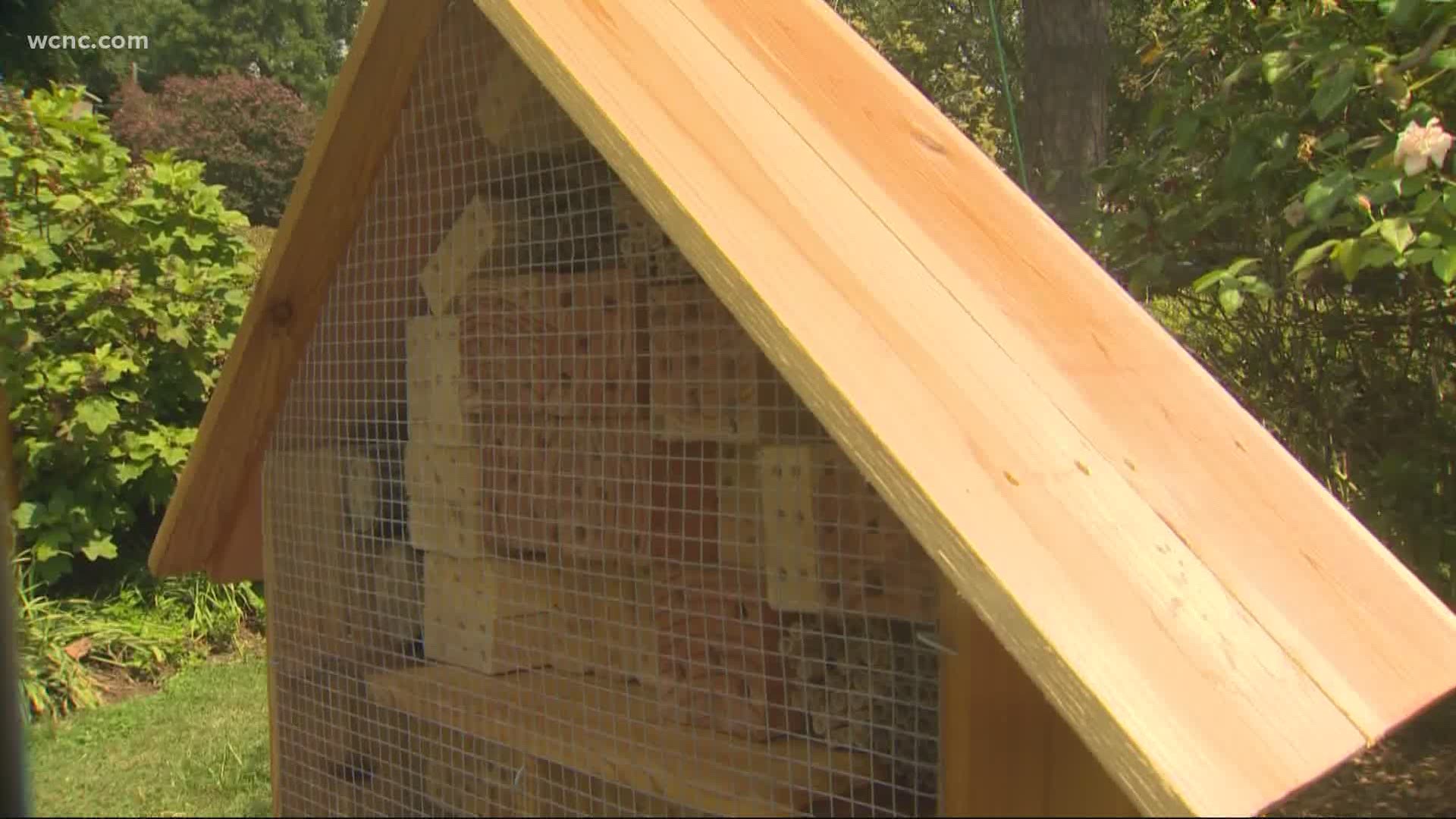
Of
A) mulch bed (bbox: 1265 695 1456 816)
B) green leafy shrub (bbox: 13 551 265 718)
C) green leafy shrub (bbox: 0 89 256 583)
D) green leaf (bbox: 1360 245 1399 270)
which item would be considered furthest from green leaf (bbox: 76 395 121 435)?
green leaf (bbox: 1360 245 1399 270)

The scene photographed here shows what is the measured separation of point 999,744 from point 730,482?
2.16 feet

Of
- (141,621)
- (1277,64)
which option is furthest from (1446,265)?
(141,621)

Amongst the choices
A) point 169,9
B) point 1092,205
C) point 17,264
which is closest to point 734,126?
point 1092,205

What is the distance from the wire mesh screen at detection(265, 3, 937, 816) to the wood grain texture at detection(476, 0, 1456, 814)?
242mm

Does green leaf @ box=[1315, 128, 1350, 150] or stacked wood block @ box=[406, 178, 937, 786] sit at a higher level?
green leaf @ box=[1315, 128, 1350, 150]

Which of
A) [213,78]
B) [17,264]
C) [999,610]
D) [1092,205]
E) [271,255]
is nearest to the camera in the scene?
[999,610]

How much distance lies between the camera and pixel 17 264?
15.5ft

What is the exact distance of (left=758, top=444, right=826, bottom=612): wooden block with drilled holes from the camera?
1515 mm

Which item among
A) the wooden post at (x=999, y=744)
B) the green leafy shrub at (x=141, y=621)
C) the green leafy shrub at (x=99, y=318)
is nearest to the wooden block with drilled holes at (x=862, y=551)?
the wooden post at (x=999, y=744)

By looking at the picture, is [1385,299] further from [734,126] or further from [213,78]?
[213,78]

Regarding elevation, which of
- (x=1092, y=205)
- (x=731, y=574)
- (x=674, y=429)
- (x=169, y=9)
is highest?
(x=169, y=9)

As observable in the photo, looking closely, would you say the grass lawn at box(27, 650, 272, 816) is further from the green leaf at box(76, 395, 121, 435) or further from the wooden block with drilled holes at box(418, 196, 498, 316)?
the green leaf at box(76, 395, 121, 435)

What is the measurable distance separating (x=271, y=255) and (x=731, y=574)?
95 centimetres

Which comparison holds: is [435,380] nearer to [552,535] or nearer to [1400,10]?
[552,535]
